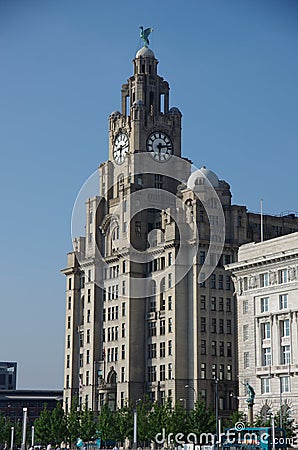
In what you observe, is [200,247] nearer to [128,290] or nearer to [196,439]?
[128,290]

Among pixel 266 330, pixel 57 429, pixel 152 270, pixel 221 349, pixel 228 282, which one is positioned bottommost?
pixel 57 429

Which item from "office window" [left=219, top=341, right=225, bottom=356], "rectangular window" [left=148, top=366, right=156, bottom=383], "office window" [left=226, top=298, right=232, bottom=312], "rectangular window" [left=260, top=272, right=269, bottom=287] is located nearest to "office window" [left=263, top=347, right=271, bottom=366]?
"rectangular window" [left=260, top=272, right=269, bottom=287]

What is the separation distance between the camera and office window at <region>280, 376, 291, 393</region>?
11600 centimetres

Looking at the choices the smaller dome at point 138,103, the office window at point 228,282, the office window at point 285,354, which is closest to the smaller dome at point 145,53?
the smaller dome at point 138,103

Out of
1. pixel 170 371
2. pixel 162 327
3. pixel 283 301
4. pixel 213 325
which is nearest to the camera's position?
pixel 283 301

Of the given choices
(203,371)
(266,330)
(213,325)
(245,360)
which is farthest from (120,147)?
(266,330)

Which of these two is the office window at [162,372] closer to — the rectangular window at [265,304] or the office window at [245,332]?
the office window at [245,332]

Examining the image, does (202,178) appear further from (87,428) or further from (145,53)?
(87,428)

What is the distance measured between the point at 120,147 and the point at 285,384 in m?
69.8

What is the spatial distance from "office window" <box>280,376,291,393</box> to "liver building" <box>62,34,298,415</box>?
25994 millimetres

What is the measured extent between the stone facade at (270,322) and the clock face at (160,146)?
4540cm

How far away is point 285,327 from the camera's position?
117875 millimetres

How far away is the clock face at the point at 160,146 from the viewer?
551 ft

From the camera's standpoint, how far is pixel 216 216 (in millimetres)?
150750
